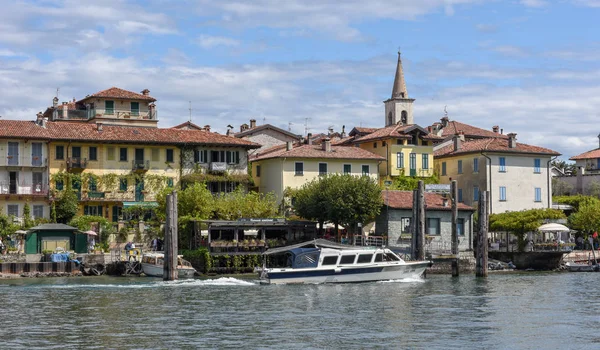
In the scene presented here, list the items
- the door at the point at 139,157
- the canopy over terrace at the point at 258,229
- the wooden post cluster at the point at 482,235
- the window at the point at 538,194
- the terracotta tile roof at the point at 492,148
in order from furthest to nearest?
the window at the point at 538,194 → the terracotta tile roof at the point at 492,148 → the door at the point at 139,157 → the canopy over terrace at the point at 258,229 → the wooden post cluster at the point at 482,235

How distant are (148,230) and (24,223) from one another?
9597 mm

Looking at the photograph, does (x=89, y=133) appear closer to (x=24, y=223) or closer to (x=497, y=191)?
(x=24, y=223)

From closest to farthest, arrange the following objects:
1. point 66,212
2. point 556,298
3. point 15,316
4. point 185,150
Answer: point 15,316 → point 556,298 → point 66,212 → point 185,150

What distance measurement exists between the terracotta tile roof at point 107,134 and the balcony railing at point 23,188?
3790 millimetres

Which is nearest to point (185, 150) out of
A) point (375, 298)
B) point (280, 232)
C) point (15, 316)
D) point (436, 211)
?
point (280, 232)

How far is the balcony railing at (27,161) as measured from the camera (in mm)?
81250

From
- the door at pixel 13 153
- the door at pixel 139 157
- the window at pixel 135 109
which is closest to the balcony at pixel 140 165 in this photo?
the door at pixel 139 157

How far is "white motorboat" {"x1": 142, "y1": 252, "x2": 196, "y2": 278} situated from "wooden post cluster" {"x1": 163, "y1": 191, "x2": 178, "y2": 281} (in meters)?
3.97

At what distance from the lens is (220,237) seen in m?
74.7

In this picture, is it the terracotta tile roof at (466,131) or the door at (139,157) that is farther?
the terracotta tile roof at (466,131)

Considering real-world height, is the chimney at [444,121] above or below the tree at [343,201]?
above

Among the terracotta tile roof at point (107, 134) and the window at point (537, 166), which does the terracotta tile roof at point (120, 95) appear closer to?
the terracotta tile roof at point (107, 134)

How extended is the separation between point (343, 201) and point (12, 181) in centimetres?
2692

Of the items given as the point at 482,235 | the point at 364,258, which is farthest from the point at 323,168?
the point at 364,258
